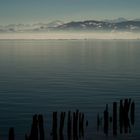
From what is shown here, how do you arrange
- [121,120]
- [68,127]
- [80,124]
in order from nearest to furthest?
1. [68,127]
2. [80,124]
3. [121,120]

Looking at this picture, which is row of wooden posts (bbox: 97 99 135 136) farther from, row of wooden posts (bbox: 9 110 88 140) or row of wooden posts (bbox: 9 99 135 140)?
row of wooden posts (bbox: 9 110 88 140)

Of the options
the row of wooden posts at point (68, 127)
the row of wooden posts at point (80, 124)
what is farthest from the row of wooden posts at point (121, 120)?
the row of wooden posts at point (68, 127)

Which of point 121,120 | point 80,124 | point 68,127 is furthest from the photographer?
point 121,120

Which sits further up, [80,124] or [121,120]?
[80,124]

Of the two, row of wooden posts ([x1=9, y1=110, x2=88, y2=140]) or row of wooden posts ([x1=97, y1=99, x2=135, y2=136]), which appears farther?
row of wooden posts ([x1=97, y1=99, x2=135, y2=136])

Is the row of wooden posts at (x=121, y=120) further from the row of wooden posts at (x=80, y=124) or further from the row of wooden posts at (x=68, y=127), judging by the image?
the row of wooden posts at (x=68, y=127)

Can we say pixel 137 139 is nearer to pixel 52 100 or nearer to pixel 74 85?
pixel 52 100

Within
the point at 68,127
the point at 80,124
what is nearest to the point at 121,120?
the point at 80,124

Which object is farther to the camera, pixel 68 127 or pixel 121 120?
pixel 121 120

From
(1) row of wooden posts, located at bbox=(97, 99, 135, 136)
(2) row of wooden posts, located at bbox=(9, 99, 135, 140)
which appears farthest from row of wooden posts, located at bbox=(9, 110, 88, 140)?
(1) row of wooden posts, located at bbox=(97, 99, 135, 136)

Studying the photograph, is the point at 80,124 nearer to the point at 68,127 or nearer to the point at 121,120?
the point at 68,127

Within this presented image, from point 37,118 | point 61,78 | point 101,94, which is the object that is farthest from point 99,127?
point 61,78

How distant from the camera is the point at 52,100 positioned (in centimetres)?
4944

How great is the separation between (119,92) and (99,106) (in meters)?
11.1
